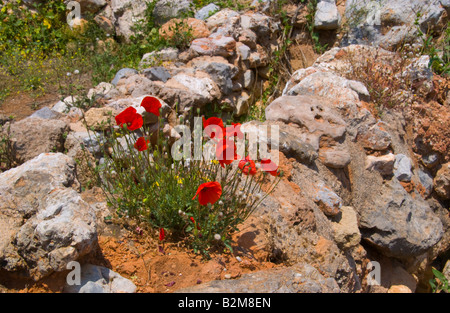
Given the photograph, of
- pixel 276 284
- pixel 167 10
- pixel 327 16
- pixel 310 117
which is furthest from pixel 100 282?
pixel 327 16

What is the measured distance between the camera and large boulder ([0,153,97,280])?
6.80 feet

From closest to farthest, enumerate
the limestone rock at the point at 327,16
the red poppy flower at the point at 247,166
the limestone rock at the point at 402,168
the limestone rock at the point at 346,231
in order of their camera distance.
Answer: the red poppy flower at the point at 247,166 → the limestone rock at the point at 346,231 → the limestone rock at the point at 402,168 → the limestone rock at the point at 327,16

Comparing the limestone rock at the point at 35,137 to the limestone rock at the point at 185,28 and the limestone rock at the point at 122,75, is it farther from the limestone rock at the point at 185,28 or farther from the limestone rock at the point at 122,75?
the limestone rock at the point at 185,28

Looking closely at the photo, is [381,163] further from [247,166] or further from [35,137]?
[35,137]

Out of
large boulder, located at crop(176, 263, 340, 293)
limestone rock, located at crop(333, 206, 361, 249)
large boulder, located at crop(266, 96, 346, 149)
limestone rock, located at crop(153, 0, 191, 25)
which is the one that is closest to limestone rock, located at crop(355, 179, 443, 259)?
limestone rock, located at crop(333, 206, 361, 249)

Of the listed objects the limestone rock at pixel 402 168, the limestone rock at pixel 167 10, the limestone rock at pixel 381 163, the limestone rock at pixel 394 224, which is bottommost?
the limestone rock at pixel 394 224

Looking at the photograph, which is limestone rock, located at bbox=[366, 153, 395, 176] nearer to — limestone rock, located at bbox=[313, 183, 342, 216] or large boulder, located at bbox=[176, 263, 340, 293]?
limestone rock, located at bbox=[313, 183, 342, 216]

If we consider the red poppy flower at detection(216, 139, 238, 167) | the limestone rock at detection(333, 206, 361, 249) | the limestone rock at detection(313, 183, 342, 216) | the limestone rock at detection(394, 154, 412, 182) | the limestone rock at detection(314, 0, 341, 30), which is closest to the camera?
the red poppy flower at detection(216, 139, 238, 167)

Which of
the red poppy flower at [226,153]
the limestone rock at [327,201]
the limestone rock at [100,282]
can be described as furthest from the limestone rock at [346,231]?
the limestone rock at [100,282]

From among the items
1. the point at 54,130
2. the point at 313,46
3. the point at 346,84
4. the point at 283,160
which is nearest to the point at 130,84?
the point at 54,130

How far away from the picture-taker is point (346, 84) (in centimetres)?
458

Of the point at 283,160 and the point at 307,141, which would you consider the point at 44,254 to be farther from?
the point at 307,141

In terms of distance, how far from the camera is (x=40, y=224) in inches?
82.9

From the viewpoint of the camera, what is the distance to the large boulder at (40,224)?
2.07m
